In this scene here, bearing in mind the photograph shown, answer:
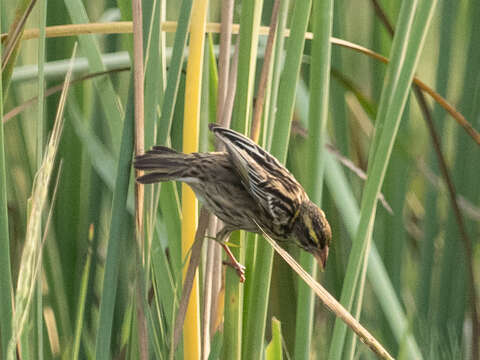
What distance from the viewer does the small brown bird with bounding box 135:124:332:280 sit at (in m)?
1.08

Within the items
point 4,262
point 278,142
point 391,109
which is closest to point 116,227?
point 4,262

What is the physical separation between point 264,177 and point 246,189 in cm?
A: 14

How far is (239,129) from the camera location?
1.08 meters

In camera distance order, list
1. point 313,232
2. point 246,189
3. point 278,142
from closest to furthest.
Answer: point 278,142, point 313,232, point 246,189

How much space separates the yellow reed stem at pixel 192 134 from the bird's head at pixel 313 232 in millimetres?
197

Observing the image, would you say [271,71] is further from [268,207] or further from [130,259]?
[130,259]

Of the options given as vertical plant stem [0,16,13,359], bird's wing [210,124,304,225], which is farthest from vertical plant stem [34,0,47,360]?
bird's wing [210,124,304,225]

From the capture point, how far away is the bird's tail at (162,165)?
1.01m

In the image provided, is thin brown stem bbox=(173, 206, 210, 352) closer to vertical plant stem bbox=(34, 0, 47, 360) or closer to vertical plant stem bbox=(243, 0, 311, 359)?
vertical plant stem bbox=(243, 0, 311, 359)

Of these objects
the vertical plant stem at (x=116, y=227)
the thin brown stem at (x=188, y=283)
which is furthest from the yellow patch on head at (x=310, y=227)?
the vertical plant stem at (x=116, y=227)

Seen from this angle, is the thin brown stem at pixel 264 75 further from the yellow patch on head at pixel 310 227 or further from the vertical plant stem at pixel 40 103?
the vertical plant stem at pixel 40 103

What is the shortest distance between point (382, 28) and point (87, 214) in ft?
2.91

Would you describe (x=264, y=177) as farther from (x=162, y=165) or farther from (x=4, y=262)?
(x=4, y=262)

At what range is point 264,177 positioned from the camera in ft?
3.82
